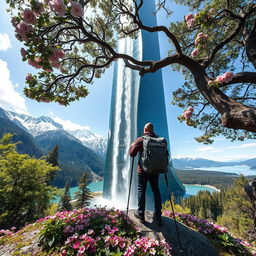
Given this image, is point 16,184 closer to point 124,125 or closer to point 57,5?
point 57,5

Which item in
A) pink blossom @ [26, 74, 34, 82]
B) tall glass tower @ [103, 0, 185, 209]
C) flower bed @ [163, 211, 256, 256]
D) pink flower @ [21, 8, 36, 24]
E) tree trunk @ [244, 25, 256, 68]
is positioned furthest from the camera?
tall glass tower @ [103, 0, 185, 209]

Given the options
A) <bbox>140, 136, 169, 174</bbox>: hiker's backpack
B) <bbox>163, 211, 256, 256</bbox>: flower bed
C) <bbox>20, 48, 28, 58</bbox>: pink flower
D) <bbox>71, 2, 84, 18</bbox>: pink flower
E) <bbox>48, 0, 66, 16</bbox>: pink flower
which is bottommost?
<bbox>163, 211, 256, 256</bbox>: flower bed

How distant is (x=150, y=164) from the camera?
9.37 ft

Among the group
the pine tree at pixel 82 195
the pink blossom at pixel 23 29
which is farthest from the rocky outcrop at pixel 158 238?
the pine tree at pixel 82 195

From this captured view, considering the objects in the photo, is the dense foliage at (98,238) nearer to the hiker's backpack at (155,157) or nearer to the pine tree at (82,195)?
the hiker's backpack at (155,157)

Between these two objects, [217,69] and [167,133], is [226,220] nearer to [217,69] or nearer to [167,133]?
[167,133]

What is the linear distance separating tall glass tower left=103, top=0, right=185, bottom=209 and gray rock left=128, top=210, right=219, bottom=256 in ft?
42.2

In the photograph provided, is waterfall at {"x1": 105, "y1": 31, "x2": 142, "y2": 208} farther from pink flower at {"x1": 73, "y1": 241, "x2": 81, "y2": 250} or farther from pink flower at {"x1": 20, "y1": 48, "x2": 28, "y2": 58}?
pink flower at {"x1": 20, "y1": 48, "x2": 28, "y2": 58}

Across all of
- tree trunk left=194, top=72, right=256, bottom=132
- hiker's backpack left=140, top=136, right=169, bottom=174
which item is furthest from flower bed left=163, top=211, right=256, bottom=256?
tree trunk left=194, top=72, right=256, bottom=132

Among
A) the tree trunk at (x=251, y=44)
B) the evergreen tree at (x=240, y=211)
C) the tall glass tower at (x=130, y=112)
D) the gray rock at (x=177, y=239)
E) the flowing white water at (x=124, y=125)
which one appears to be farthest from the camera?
the tall glass tower at (x=130, y=112)

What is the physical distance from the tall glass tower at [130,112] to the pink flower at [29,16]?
1592 cm

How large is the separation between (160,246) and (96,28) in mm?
8647

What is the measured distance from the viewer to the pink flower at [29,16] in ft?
7.79

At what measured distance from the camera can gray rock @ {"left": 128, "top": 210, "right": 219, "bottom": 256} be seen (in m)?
2.79
